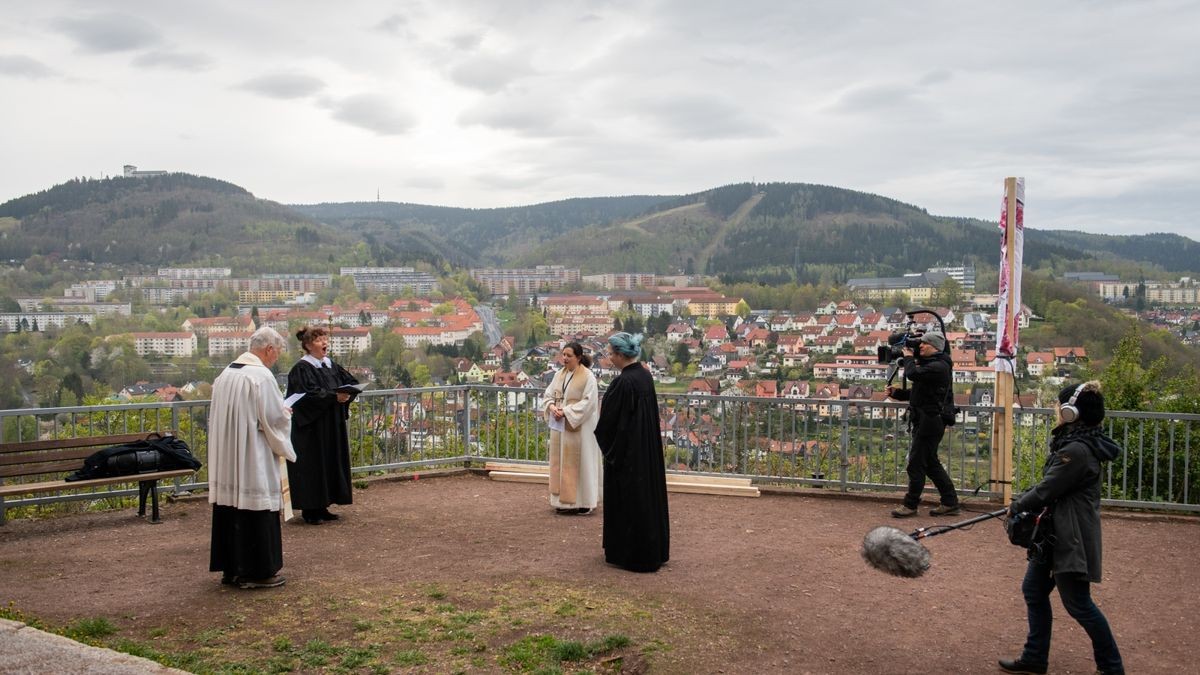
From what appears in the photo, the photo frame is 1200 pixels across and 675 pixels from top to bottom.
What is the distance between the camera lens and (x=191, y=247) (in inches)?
2653

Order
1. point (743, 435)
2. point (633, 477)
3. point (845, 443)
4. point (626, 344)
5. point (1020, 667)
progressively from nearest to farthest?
point (1020, 667) < point (633, 477) < point (626, 344) < point (845, 443) < point (743, 435)

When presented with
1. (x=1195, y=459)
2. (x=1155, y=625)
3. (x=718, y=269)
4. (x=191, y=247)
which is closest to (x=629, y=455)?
(x=1155, y=625)

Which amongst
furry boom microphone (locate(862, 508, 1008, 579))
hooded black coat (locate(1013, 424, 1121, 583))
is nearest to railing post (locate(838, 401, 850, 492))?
furry boom microphone (locate(862, 508, 1008, 579))

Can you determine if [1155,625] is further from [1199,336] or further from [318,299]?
[318,299]

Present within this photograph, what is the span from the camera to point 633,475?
23.4 feet

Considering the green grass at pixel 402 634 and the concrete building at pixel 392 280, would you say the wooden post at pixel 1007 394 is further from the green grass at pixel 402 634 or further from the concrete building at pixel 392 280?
the concrete building at pixel 392 280

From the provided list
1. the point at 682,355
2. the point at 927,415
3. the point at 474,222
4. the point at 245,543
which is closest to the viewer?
the point at 245,543

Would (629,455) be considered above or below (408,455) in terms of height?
above

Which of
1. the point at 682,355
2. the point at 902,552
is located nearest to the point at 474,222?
the point at 682,355

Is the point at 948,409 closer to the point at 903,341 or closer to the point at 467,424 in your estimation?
the point at 903,341

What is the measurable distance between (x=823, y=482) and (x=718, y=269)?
6063 centimetres

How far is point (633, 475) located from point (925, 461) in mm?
3552

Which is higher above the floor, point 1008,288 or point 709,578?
point 1008,288

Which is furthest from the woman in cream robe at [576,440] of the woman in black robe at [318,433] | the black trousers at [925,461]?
the black trousers at [925,461]
